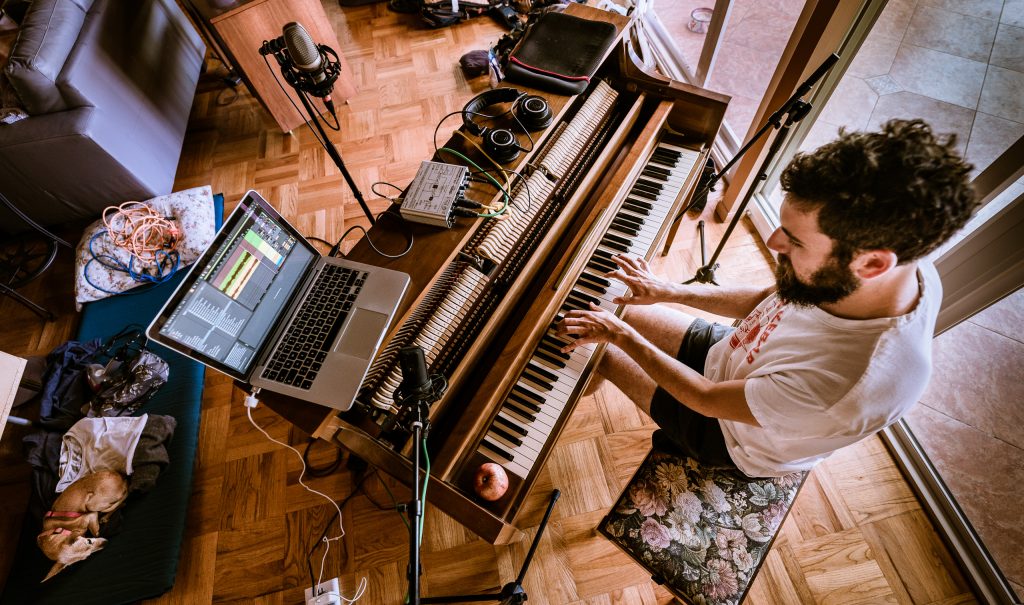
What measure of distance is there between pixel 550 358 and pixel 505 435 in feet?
1.08

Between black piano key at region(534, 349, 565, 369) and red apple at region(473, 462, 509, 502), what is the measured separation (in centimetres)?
44

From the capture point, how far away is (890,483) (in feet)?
7.08

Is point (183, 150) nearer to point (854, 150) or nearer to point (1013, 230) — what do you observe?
point (854, 150)

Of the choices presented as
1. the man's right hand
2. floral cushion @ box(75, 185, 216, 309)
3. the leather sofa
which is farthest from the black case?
the leather sofa

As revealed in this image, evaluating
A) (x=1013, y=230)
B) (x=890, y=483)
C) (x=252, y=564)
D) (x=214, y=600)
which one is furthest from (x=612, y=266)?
(x=214, y=600)

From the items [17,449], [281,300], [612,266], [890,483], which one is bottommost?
[890,483]

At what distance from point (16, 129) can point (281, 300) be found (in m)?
2.66

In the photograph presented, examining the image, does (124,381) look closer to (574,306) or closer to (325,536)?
(325,536)

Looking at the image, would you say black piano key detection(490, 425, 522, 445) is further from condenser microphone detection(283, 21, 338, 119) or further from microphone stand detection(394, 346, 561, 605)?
condenser microphone detection(283, 21, 338, 119)

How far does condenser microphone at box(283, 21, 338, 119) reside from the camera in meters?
1.42

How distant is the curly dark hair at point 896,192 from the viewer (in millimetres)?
1054

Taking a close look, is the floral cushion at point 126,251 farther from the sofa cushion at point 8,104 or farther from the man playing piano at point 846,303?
the man playing piano at point 846,303

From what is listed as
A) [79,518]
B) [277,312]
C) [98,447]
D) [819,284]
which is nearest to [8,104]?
[98,447]

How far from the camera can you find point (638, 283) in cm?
172
